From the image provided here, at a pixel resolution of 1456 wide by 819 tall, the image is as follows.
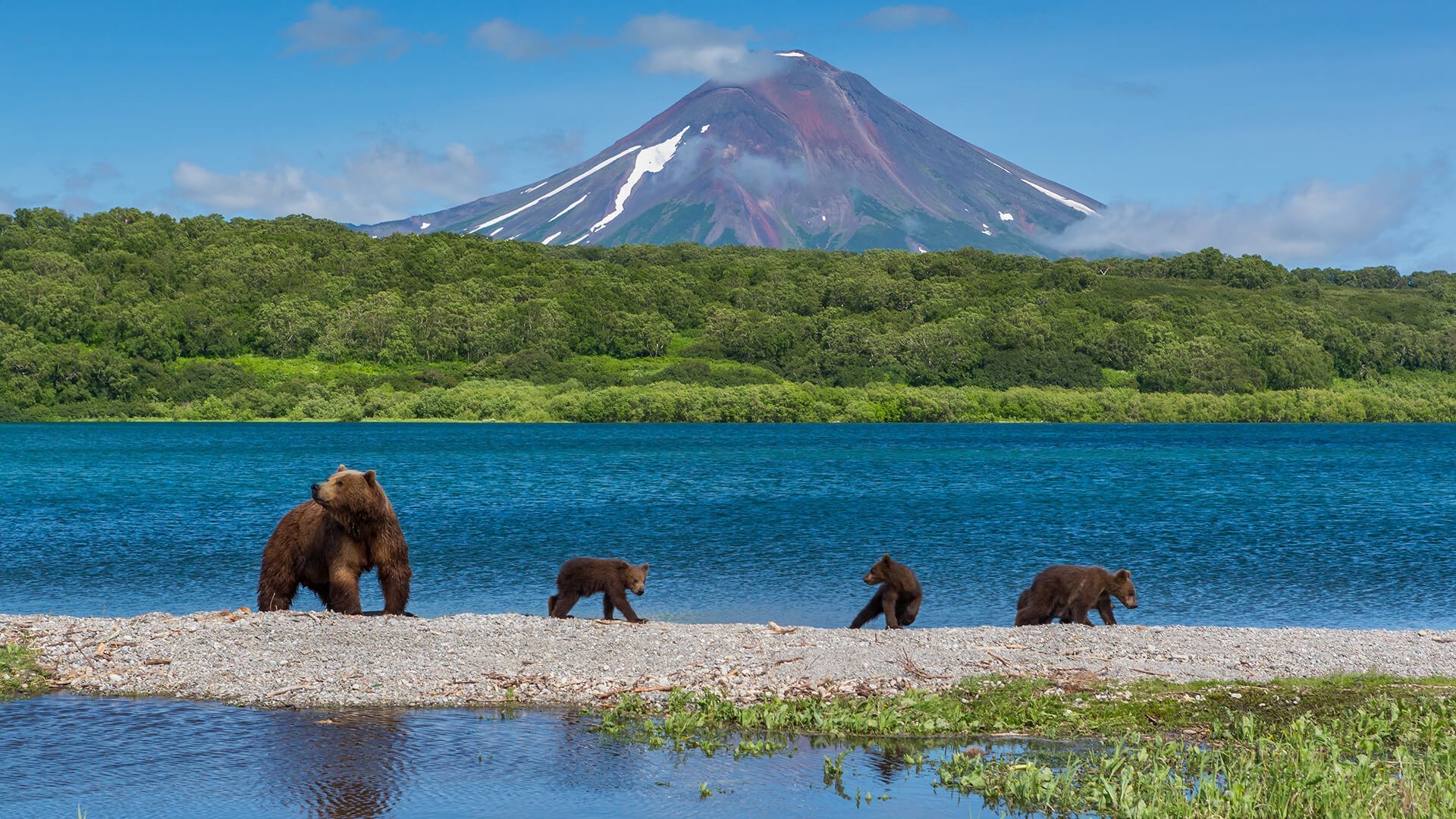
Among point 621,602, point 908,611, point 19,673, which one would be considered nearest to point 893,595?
point 908,611

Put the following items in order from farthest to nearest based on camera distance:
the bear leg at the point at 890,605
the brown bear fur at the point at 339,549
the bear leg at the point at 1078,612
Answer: the bear leg at the point at 890,605, the bear leg at the point at 1078,612, the brown bear fur at the point at 339,549

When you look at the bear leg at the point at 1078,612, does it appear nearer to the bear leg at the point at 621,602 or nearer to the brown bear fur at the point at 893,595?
the brown bear fur at the point at 893,595

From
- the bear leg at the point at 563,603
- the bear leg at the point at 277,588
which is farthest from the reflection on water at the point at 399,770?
the bear leg at the point at 563,603

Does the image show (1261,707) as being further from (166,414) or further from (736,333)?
(736,333)

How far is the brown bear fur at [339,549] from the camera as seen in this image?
13938 millimetres

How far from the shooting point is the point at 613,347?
174m

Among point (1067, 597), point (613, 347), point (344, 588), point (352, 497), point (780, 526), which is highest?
point (613, 347)

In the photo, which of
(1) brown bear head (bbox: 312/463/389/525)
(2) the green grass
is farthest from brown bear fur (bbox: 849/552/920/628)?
(1) brown bear head (bbox: 312/463/389/525)

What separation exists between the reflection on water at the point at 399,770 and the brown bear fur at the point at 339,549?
3.05 meters

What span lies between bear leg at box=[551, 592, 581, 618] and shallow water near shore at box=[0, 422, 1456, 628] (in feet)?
9.80

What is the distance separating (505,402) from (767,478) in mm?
93011

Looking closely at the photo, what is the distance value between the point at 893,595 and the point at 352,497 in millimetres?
7545

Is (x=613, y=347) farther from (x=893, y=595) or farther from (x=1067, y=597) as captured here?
(x=1067, y=597)

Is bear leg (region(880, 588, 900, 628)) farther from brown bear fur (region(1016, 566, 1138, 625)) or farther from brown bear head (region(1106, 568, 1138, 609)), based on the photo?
brown bear head (region(1106, 568, 1138, 609))
